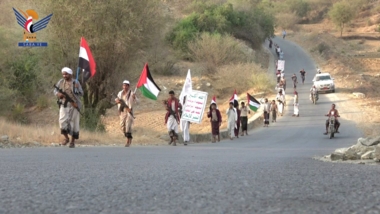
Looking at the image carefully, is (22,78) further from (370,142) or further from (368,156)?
(368,156)

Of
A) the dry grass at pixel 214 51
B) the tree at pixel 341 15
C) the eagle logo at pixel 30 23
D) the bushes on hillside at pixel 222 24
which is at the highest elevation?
the tree at pixel 341 15

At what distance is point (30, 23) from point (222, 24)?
4535 cm

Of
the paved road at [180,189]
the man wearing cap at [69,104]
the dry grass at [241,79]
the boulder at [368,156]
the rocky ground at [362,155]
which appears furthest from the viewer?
the dry grass at [241,79]

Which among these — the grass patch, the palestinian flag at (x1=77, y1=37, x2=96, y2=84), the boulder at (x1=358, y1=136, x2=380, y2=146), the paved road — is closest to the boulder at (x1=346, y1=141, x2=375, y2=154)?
the boulder at (x1=358, y1=136, x2=380, y2=146)

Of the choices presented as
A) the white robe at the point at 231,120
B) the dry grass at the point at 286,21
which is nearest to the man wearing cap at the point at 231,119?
the white robe at the point at 231,120

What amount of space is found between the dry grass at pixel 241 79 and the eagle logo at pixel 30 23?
26.5 metres

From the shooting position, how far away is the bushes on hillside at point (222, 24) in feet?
207

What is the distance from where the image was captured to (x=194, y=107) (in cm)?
2152

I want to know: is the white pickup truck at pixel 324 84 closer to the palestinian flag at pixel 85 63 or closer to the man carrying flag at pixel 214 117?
the man carrying flag at pixel 214 117

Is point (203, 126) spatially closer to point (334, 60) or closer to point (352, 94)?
point (352, 94)

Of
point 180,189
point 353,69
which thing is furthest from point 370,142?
point 353,69

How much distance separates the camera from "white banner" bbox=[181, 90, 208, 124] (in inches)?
829

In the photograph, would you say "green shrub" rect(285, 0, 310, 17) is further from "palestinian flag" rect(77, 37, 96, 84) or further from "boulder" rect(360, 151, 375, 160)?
"boulder" rect(360, 151, 375, 160)

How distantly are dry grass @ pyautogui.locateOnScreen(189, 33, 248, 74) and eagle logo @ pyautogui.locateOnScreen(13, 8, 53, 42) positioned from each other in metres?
31.5
